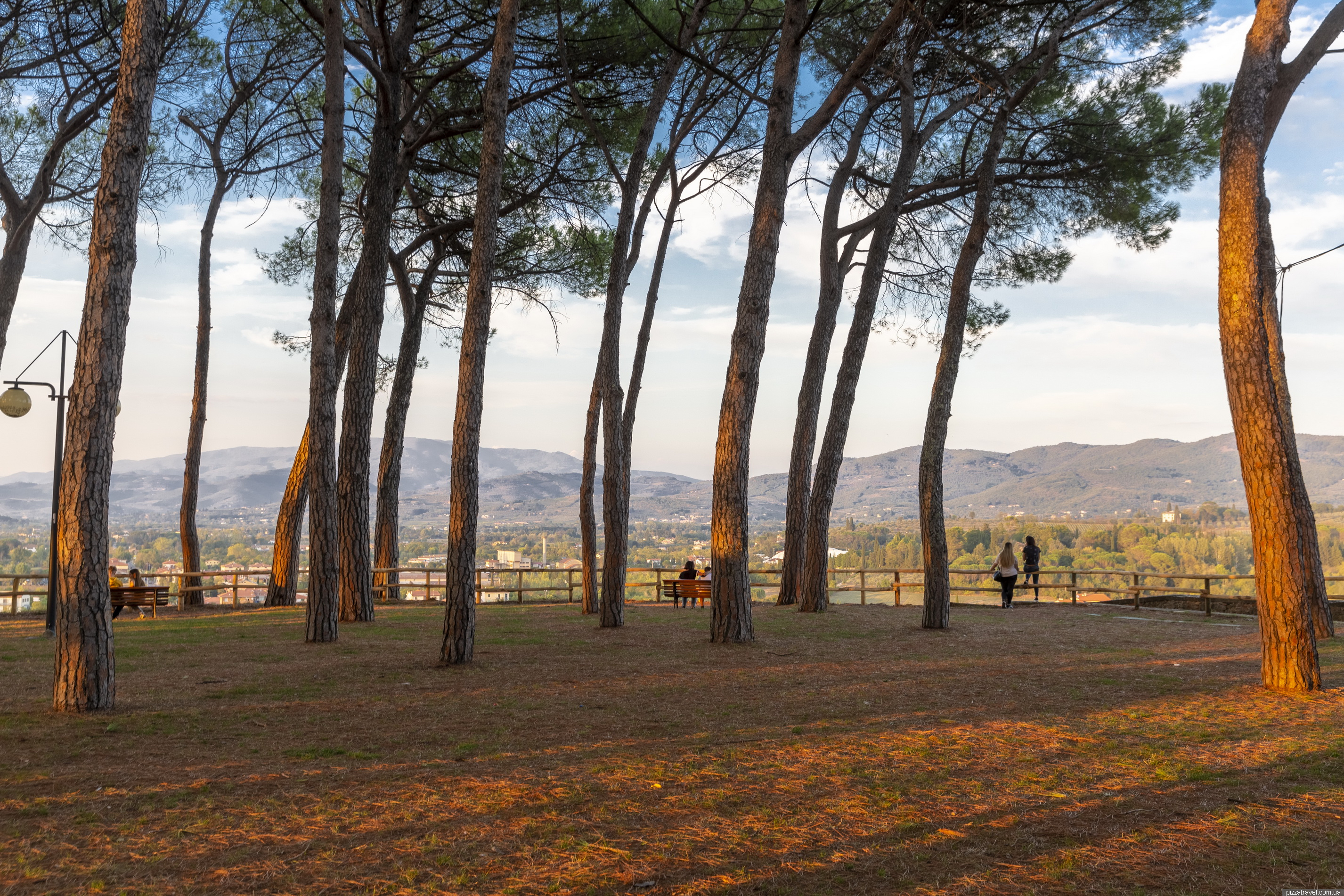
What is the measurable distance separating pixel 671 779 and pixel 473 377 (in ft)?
17.5

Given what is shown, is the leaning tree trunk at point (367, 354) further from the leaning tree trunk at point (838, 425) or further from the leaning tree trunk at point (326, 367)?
the leaning tree trunk at point (838, 425)

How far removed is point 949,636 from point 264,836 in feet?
31.1

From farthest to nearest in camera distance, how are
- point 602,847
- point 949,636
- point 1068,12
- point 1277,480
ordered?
1. point 1068,12
2. point 949,636
3. point 1277,480
4. point 602,847

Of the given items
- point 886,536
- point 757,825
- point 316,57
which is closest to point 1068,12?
point 316,57

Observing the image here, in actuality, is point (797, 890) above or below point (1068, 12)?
below

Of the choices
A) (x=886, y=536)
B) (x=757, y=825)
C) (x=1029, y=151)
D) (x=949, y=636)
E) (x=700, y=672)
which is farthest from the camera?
(x=886, y=536)

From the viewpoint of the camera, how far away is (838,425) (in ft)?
50.7

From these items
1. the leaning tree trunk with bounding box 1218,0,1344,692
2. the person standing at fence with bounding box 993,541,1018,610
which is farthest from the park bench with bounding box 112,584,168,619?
the person standing at fence with bounding box 993,541,1018,610

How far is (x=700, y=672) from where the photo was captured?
8477 millimetres

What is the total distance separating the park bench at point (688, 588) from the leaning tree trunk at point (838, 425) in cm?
172

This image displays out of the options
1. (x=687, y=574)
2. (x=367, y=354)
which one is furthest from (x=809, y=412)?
(x=367, y=354)

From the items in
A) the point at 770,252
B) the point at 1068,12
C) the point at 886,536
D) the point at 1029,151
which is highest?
the point at 1068,12

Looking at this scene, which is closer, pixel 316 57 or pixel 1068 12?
pixel 1068 12

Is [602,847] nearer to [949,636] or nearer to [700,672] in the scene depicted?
[700,672]
